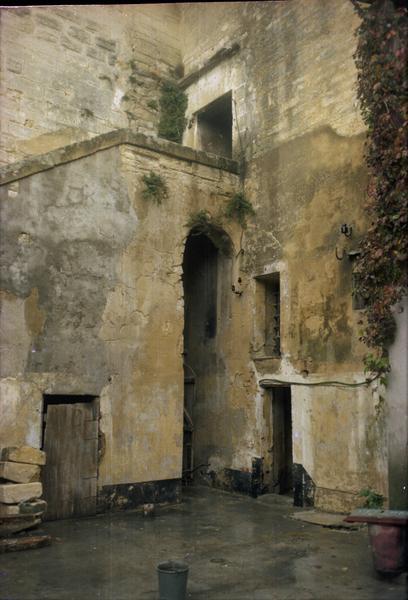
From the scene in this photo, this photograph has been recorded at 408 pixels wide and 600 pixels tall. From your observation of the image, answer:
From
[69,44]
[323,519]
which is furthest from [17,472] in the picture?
[69,44]

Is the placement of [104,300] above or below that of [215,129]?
below

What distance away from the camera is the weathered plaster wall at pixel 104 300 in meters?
8.80

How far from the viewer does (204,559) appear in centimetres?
670

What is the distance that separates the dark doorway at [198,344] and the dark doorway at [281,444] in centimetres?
170

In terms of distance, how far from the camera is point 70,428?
907 cm

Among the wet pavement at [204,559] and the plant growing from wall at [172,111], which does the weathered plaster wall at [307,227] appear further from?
the plant growing from wall at [172,111]

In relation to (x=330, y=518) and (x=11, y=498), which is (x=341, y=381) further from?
(x=11, y=498)

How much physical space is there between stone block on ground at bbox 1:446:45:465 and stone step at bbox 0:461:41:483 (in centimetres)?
7

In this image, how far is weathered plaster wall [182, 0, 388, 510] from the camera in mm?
9125

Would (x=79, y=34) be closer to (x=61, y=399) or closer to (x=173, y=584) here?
(x=61, y=399)

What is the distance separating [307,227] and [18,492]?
6.54 metres

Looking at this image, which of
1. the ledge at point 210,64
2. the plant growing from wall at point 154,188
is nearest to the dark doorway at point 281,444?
the plant growing from wall at point 154,188

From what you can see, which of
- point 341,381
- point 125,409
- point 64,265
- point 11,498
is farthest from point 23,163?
point 341,381

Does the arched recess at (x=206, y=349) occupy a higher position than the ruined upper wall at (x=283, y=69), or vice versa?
the ruined upper wall at (x=283, y=69)
